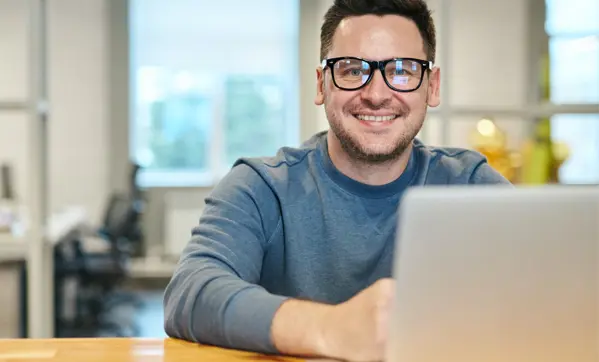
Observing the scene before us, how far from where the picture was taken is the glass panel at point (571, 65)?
3.54m

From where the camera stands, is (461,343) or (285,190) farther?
(285,190)

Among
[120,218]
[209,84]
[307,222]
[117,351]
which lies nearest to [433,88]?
[307,222]

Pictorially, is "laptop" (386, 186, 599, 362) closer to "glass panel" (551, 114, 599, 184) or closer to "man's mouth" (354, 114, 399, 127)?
"man's mouth" (354, 114, 399, 127)

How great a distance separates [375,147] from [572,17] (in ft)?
8.16

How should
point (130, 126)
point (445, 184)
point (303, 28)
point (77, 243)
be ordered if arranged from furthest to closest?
point (130, 126)
point (77, 243)
point (303, 28)
point (445, 184)

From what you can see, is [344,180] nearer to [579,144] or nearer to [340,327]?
[340,327]

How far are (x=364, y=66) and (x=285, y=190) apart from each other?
0.93 ft

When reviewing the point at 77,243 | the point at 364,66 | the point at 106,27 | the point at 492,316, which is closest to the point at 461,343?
the point at 492,316

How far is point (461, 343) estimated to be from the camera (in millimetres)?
829

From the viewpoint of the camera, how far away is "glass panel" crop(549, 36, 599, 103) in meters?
3.54

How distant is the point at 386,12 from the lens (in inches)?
61.4

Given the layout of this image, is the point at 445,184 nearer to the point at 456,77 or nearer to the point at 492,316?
the point at 492,316

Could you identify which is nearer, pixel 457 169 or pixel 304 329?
pixel 304 329

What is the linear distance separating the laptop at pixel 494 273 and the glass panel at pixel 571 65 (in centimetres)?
281
